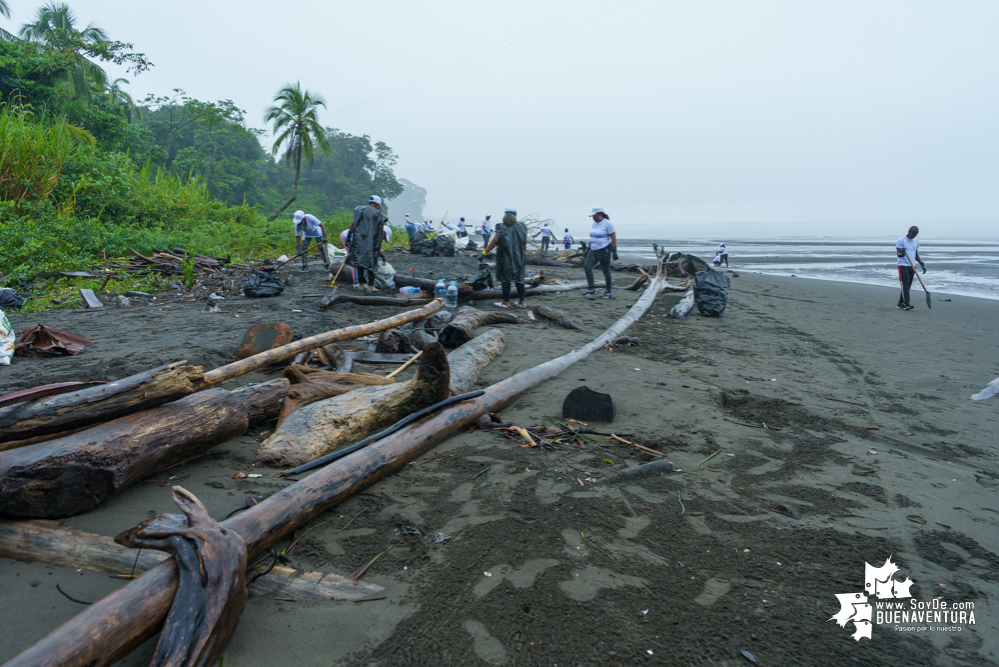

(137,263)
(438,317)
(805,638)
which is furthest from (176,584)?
(137,263)

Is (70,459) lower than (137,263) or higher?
lower

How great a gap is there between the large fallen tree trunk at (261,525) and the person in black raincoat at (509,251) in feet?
16.5

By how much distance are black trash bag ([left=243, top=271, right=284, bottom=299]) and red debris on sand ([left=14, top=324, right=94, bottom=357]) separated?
143 inches

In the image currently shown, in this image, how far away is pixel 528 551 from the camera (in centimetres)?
236

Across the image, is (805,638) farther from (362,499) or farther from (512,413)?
(512,413)

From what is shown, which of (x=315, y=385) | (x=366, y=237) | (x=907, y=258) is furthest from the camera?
(x=907, y=258)

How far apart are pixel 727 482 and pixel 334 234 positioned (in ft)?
67.7

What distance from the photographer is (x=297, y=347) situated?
4.73 m

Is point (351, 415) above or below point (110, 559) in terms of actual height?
above

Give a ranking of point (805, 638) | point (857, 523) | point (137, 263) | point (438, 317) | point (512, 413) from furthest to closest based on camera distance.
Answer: point (137, 263)
point (438, 317)
point (512, 413)
point (857, 523)
point (805, 638)

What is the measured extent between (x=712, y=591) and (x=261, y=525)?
1906mm

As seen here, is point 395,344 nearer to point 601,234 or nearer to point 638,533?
point 638,533

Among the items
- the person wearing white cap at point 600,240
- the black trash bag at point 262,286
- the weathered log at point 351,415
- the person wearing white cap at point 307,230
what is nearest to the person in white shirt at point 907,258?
the person wearing white cap at point 600,240

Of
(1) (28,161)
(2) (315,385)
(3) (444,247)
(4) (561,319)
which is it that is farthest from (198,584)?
(3) (444,247)
